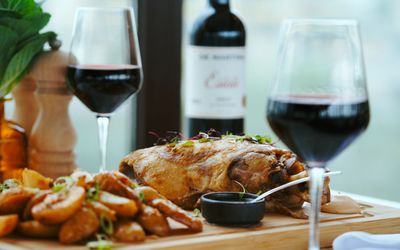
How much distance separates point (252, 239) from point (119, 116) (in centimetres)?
196

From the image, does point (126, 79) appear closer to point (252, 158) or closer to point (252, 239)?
point (252, 158)

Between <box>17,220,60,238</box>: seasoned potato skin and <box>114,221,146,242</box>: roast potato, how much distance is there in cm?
11

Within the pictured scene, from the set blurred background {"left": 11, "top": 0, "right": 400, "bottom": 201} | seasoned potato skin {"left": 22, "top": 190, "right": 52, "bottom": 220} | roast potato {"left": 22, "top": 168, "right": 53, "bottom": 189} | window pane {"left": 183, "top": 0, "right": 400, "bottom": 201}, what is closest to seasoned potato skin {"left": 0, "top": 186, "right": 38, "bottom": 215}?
seasoned potato skin {"left": 22, "top": 190, "right": 52, "bottom": 220}

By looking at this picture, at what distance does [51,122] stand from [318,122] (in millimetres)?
1086

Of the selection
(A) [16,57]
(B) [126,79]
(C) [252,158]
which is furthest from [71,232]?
(A) [16,57]

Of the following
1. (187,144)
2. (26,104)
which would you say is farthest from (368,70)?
(187,144)

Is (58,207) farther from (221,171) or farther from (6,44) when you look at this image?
(6,44)

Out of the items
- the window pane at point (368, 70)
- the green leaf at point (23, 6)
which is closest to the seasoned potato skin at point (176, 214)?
the green leaf at point (23, 6)

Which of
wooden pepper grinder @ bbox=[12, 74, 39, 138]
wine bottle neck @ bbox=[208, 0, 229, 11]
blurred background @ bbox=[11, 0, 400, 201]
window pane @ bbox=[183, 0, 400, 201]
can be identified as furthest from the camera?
window pane @ bbox=[183, 0, 400, 201]

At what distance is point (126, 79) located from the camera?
201 cm

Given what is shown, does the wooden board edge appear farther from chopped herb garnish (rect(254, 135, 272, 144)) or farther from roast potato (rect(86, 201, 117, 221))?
chopped herb garnish (rect(254, 135, 272, 144))

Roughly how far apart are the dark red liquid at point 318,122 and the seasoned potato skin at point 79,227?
356mm

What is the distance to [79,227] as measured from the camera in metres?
1.44

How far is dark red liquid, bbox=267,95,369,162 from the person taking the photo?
1.34m
